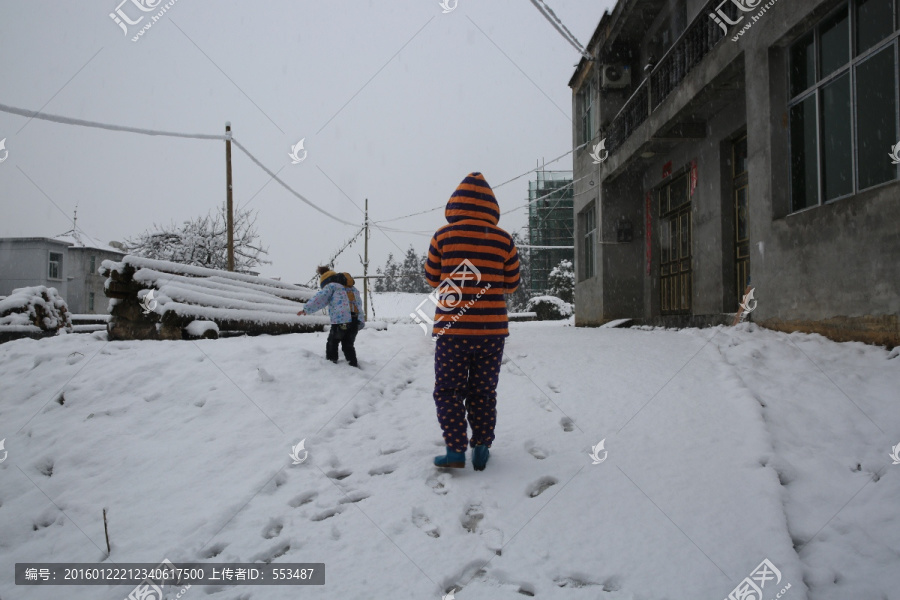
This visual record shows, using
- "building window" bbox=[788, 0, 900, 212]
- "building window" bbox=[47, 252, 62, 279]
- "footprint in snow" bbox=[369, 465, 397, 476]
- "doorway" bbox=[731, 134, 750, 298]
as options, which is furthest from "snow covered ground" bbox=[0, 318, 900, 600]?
"building window" bbox=[47, 252, 62, 279]

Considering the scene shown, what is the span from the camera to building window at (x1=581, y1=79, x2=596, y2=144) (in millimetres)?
16723

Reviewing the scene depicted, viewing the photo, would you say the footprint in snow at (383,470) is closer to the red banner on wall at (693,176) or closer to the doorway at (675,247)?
the doorway at (675,247)

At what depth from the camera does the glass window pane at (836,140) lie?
6309 mm

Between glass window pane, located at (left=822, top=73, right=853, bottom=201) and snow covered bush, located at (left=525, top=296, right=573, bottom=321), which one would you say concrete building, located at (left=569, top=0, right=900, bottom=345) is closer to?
glass window pane, located at (left=822, top=73, right=853, bottom=201)

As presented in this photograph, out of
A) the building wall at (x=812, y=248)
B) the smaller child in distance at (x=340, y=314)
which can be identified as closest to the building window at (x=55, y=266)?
the smaller child in distance at (x=340, y=314)

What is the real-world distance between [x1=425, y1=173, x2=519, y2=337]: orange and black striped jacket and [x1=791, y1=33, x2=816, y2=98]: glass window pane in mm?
5774

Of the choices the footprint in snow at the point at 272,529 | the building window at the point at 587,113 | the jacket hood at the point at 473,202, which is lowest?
the footprint in snow at the point at 272,529

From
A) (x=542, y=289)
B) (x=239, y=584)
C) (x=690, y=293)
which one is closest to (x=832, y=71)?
(x=690, y=293)

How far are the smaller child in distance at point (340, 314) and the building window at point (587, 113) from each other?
1228 centimetres

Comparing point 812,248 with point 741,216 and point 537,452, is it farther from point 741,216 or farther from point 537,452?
point 537,452

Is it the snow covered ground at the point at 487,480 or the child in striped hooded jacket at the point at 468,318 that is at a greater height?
the child in striped hooded jacket at the point at 468,318

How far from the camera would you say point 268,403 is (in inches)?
206

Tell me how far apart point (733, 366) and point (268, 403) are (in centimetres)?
502

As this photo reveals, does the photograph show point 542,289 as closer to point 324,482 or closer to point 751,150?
point 751,150
